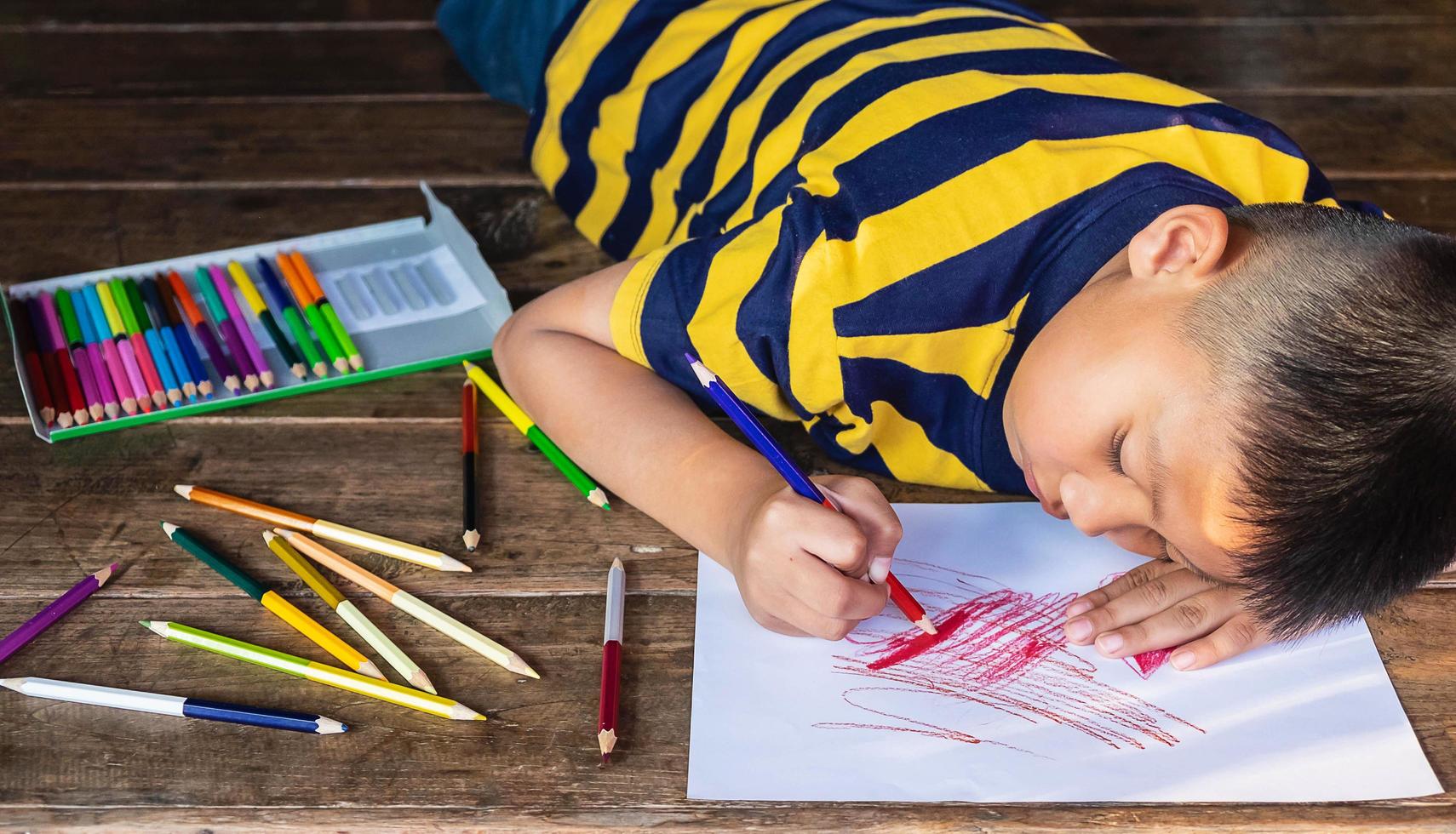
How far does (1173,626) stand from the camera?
0.75 meters

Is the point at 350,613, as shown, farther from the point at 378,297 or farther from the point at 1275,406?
the point at 1275,406

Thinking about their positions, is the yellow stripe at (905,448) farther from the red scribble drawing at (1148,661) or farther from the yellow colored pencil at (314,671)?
the yellow colored pencil at (314,671)

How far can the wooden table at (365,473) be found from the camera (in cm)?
67

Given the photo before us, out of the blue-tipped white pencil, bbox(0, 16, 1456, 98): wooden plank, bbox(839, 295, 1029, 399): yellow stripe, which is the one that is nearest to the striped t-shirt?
bbox(839, 295, 1029, 399): yellow stripe

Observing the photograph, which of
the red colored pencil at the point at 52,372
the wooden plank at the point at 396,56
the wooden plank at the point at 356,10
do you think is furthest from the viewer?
the wooden plank at the point at 356,10

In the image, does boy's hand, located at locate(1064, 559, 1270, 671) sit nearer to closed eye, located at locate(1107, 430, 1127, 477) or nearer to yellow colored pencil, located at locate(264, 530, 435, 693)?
closed eye, located at locate(1107, 430, 1127, 477)

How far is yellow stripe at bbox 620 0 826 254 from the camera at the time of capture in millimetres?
1043

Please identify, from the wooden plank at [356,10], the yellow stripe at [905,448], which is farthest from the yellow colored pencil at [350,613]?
the wooden plank at [356,10]

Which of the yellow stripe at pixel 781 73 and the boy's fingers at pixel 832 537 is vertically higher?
the yellow stripe at pixel 781 73

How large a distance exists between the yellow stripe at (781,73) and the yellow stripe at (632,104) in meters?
0.08

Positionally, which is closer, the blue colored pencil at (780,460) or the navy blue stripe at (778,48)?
the blue colored pencil at (780,460)

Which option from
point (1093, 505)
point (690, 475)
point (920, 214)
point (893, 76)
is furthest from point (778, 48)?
point (1093, 505)

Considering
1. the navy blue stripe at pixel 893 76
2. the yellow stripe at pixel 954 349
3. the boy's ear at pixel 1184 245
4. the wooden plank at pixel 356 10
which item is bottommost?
the wooden plank at pixel 356 10

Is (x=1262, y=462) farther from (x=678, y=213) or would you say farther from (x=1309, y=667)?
(x=678, y=213)
